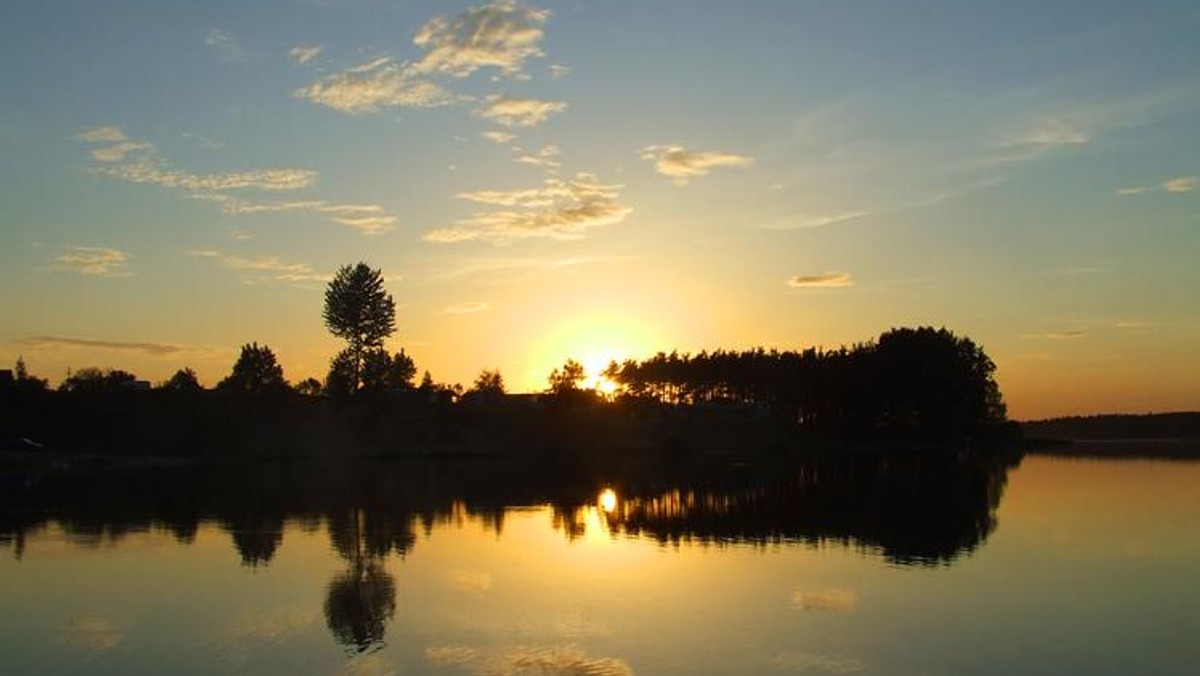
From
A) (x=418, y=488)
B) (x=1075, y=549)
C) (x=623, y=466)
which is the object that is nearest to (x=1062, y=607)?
(x=1075, y=549)

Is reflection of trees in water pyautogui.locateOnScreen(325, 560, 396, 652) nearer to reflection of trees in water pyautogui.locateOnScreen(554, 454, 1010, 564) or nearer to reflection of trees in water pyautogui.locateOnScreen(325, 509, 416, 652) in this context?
reflection of trees in water pyautogui.locateOnScreen(325, 509, 416, 652)

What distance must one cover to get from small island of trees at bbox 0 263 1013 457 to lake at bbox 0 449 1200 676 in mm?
59403

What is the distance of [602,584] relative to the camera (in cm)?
3416

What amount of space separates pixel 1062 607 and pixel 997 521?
23.9 meters

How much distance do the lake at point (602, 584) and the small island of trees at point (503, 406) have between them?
195 feet

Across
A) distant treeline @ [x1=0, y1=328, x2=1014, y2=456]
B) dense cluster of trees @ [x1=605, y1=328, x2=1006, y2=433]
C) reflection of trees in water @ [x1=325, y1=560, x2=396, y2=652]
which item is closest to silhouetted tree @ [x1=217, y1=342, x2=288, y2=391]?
distant treeline @ [x1=0, y1=328, x2=1014, y2=456]

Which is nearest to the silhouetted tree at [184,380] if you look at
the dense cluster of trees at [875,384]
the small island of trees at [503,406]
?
the small island of trees at [503,406]

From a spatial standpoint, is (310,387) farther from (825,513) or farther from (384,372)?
(825,513)

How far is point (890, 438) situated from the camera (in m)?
168

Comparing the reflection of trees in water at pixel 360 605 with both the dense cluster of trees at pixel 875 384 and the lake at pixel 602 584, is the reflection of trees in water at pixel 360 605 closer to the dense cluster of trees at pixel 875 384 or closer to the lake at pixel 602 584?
the lake at pixel 602 584

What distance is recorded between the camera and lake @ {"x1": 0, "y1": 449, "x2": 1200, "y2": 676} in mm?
24172

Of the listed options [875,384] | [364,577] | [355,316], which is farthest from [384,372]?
[364,577]

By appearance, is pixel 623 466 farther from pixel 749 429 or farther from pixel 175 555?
pixel 175 555

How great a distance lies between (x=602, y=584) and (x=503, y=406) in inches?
4620
